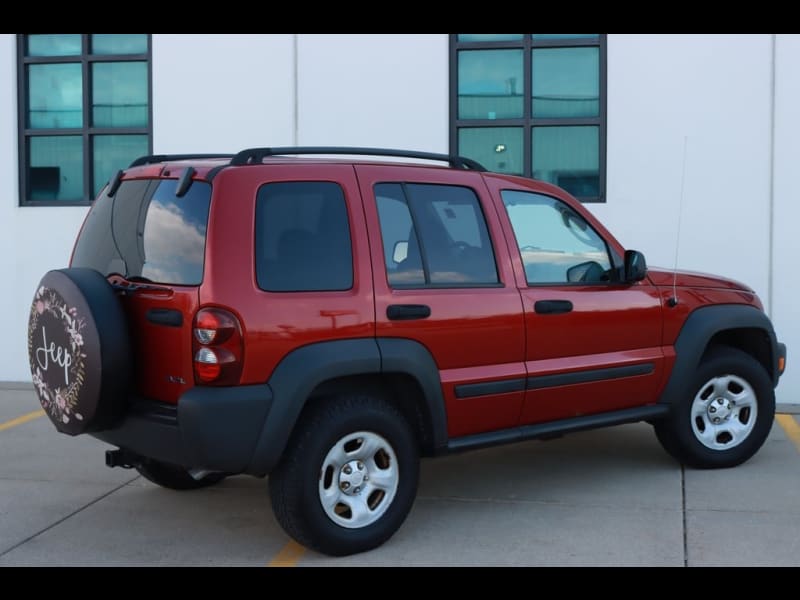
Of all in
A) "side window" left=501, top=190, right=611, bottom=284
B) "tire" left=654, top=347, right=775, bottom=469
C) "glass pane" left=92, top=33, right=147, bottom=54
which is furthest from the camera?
"glass pane" left=92, top=33, right=147, bottom=54

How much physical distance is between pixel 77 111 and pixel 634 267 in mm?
6159

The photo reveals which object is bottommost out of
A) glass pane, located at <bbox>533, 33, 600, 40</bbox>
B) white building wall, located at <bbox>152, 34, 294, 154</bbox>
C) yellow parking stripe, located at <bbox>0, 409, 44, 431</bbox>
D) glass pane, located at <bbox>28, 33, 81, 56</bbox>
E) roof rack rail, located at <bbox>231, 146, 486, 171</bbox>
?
yellow parking stripe, located at <bbox>0, 409, 44, 431</bbox>

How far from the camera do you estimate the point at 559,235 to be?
5.44m

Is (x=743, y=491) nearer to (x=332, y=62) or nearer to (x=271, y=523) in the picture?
(x=271, y=523)

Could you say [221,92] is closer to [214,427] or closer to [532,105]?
[532,105]

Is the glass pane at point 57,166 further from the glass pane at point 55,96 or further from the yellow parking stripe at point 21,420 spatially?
the yellow parking stripe at point 21,420

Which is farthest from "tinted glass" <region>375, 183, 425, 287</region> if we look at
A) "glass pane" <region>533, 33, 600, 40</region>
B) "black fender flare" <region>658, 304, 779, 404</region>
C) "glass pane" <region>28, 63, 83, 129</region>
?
"glass pane" <region>28, 63, 83, 129</region>

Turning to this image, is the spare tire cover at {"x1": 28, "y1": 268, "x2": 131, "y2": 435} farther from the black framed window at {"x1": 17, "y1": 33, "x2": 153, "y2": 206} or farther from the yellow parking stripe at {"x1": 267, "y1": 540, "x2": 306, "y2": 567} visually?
the black framed window at {"x1": 17, "y1": 33, "x2": 153, "y2": 206}

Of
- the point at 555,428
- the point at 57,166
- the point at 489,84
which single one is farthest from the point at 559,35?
the point at 57,166

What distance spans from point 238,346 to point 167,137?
5312 millimetres

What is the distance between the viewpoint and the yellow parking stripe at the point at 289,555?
4.50m

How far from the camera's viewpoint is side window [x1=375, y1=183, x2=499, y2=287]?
4.75m

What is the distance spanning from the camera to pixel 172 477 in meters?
5.62

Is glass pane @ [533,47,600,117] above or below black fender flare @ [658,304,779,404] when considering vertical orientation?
above
